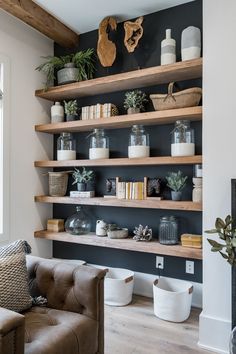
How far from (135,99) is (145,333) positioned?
6.78ft

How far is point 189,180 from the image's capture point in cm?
270

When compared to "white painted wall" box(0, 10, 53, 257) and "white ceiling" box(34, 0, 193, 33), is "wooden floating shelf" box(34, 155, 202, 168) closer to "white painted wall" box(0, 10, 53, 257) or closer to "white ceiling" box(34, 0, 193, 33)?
"white painted wall" box(0, 10, 53, 257)

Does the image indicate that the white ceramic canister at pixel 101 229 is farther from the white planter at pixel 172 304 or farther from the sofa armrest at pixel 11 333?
the sofa armrest at pixel 11 333

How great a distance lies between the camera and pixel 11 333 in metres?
1.19

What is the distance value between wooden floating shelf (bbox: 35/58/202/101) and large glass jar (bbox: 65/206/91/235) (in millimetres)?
1293

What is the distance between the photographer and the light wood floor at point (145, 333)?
2.00 meters

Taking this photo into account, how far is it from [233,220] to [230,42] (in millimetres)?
1266

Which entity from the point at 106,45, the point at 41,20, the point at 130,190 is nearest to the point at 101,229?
the point at 130,190

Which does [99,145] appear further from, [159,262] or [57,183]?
[159,262]

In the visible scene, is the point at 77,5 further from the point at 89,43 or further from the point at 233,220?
the point at 233,220

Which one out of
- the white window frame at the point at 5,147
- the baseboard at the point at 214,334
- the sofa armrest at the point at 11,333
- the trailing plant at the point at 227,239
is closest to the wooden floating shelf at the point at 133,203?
the white window frame at the point at 5,147

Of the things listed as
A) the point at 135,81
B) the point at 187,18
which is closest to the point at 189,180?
the point at 135,81

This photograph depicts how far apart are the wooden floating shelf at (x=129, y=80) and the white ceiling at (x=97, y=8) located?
0.68 m

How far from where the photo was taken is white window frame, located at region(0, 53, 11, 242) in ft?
9.23
